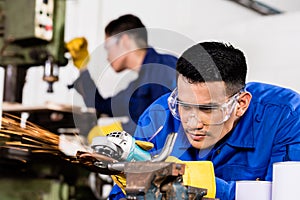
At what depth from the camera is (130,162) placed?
113 cm

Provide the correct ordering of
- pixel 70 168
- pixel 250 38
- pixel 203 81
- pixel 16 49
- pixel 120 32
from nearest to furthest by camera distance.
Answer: pixel 203 81 → pixel 16 49 → pixel 70 168 → pixel 120 32 → pixel 250 38

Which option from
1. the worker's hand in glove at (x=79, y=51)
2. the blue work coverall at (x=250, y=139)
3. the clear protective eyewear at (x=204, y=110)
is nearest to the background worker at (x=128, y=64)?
the worker's hand in glove at (x=79, y=51)

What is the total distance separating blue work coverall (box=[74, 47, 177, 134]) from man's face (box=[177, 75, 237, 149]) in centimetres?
110

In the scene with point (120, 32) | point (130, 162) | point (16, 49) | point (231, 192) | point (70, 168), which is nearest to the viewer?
point (130, 162)

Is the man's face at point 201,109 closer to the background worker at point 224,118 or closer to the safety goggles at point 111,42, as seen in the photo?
the background worker at point 224,118

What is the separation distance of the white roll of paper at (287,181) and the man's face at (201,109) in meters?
0.34

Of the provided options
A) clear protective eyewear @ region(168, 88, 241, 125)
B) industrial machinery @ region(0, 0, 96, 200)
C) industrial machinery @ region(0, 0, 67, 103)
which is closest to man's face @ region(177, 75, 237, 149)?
clear protective eyewear @ region(168, 88, 241, 125)

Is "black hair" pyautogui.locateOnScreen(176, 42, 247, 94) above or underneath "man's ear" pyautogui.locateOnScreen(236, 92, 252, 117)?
above

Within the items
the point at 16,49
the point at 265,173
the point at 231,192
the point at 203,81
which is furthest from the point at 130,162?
the point at 16,49

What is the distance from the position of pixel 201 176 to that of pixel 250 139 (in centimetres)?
46

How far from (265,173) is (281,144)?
0.30 feet

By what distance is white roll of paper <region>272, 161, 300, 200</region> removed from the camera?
→ 125cm

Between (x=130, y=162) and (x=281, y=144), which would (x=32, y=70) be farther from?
(x=130, y=162)

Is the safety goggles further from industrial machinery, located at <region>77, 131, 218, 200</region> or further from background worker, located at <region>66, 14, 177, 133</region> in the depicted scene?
industrial machinery, located at <region>77, 131, 218, 200</region>
